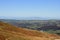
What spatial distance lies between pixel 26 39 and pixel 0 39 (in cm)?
651

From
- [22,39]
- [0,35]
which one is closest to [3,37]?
[0,35]

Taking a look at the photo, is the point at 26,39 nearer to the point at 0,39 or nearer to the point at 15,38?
the point at 15,38

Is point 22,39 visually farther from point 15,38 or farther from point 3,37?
point 3,37

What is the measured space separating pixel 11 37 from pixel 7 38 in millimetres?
1240

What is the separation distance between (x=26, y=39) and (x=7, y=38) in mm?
4755

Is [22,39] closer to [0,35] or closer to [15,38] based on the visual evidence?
[15,38]

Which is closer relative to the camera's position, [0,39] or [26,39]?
[0,39]

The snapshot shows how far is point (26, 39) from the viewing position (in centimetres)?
3812

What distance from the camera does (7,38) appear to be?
36.1 meters

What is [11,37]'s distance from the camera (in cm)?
3706

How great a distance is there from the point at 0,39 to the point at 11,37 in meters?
3.05

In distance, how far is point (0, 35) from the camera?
36.7m

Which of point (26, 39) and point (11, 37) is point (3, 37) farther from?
point (26, 39)

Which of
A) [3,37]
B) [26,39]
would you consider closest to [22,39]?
[26,39]
